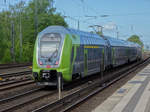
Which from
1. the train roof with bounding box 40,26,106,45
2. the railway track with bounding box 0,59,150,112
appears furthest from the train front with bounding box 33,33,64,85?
the railway track with bounding box 0,59,150,112

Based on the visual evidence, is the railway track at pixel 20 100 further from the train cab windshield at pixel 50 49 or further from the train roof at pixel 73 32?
the train roof at pixel 73 32

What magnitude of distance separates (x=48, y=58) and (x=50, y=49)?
1.68ft

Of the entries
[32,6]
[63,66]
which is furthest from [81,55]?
[32,6]

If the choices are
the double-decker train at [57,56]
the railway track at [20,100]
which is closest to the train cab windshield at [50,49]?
the double-decker train at [57,56]

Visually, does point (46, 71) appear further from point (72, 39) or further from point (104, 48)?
point (104, 48)

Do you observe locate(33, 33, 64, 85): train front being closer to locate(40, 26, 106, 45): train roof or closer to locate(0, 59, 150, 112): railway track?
locate(40, 26, 106, 45): train roof

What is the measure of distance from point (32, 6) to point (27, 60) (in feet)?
67.5

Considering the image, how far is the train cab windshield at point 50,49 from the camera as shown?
13148mm

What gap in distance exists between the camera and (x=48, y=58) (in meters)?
13.2

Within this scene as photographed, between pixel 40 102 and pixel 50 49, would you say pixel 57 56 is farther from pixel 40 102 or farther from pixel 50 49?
pixel 40 102

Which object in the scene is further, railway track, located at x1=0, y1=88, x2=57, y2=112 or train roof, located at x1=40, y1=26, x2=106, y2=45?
train roof, located at x1=40, y1=26, x2=106, y2=45

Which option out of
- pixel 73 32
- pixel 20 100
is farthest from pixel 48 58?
pixel 20 100

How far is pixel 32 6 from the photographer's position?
195 feet

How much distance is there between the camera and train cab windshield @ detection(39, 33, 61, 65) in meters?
13.1
